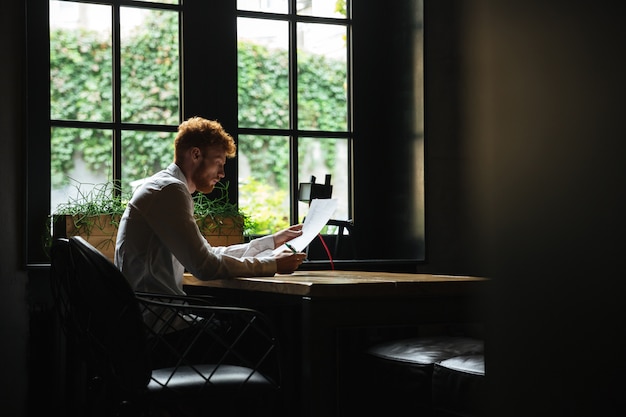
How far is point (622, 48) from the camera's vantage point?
267 millimetres

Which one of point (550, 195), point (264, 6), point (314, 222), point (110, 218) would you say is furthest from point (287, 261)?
point (550, 195)

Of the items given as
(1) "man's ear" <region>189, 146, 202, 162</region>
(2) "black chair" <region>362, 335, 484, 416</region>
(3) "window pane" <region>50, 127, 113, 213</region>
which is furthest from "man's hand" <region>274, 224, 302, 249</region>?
(3) "window pane" <region>50, 127, 113, 213</region>

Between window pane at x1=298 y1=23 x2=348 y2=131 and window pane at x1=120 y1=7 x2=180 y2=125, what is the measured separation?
65cm

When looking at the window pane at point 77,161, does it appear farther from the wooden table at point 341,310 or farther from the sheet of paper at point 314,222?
the wooden table at point 341,310

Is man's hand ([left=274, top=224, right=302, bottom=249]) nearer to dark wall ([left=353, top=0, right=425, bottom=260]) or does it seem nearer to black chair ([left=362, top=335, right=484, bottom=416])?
black chair ([left=362, top=335, right=484, bottom=416])

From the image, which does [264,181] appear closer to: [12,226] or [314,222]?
[314,222]

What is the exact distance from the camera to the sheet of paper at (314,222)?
277 centimetres

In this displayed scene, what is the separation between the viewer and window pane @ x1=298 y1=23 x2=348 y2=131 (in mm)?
3990

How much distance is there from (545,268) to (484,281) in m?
0.03

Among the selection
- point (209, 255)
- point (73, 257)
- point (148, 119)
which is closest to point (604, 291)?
point (73, 257)

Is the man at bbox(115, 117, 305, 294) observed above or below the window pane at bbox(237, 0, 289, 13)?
below

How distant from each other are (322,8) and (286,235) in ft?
5.15

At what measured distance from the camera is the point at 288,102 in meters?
3.95

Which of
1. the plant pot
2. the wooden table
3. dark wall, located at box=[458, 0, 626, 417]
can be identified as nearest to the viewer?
dark wall, located at box=[458, 0, 626, 417]
